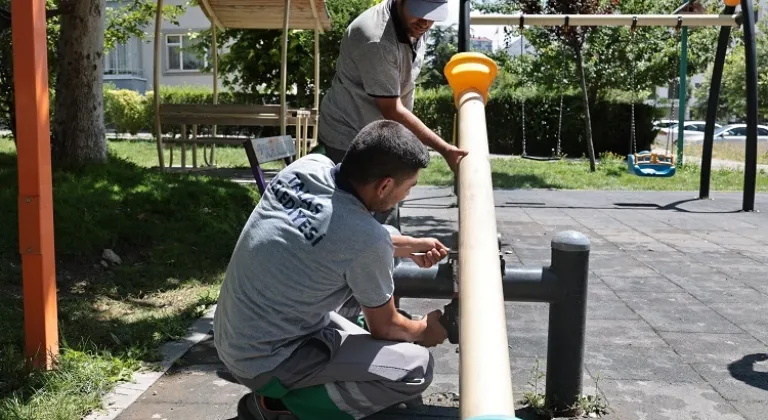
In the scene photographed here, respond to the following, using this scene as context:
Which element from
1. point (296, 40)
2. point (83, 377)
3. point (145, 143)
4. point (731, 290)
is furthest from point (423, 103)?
point (83, 377)

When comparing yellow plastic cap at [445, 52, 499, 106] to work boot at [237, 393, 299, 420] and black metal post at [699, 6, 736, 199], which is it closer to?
work boot at [237, 393, 299, 420]

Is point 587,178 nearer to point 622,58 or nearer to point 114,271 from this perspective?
point 622,58

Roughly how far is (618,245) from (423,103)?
1469 cm

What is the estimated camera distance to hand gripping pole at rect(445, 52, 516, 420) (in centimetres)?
143

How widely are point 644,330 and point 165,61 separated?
30107mm

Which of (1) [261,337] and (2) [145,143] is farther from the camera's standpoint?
(2) [145,143]

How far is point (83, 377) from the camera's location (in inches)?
123

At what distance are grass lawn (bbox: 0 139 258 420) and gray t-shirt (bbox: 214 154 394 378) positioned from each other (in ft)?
3.28

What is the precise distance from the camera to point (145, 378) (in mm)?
3301

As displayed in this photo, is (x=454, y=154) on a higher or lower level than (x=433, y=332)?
higher

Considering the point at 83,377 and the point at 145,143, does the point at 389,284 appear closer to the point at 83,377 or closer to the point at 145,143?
the point at 83,377

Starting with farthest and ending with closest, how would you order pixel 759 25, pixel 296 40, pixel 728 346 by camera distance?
1. pixel 759 25
2. pixel 296 40
3. pixel 728 346

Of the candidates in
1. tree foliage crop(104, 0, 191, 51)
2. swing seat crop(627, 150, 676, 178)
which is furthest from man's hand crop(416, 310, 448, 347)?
tree foliage crop(104, 0, 191, 51)

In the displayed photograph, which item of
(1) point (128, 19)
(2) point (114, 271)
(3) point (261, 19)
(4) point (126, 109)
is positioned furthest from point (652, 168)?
(4) point (126, 109)
